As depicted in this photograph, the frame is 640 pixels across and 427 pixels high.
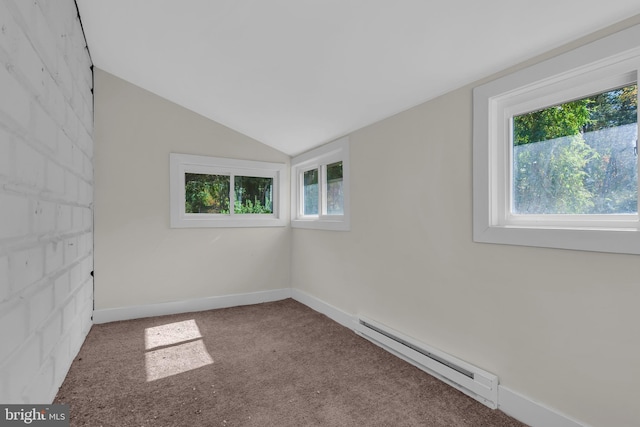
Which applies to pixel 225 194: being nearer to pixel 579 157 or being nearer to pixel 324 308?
pixel 324 308

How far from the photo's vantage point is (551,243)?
1.50m

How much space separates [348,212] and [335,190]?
46 centimetres

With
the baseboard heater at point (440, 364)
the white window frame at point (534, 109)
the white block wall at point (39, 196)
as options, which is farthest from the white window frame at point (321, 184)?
the white block wall at point (39, 196)

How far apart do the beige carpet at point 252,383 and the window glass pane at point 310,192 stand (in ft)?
4.63

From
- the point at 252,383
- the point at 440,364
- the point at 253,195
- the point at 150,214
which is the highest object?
the point at 253,195

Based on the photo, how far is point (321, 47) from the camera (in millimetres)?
1997

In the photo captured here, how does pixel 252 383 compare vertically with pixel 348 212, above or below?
below

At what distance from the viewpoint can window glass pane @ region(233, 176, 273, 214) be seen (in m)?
3.83

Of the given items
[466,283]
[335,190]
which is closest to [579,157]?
[466,283]

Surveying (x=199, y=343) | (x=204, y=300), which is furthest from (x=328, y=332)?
(x=204, y=300)

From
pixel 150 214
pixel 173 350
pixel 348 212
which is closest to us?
pixel 173 350

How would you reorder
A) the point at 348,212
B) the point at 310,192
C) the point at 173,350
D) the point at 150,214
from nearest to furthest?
the point at 173,350, the point at 348,212, the point at 150,214, the point at 310,192

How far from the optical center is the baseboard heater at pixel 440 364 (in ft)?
5.69

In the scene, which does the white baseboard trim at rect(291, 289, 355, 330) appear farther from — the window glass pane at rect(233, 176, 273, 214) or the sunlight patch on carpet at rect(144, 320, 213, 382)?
the sunlight patch on carpet at rect(144, 320, 213, 382)
